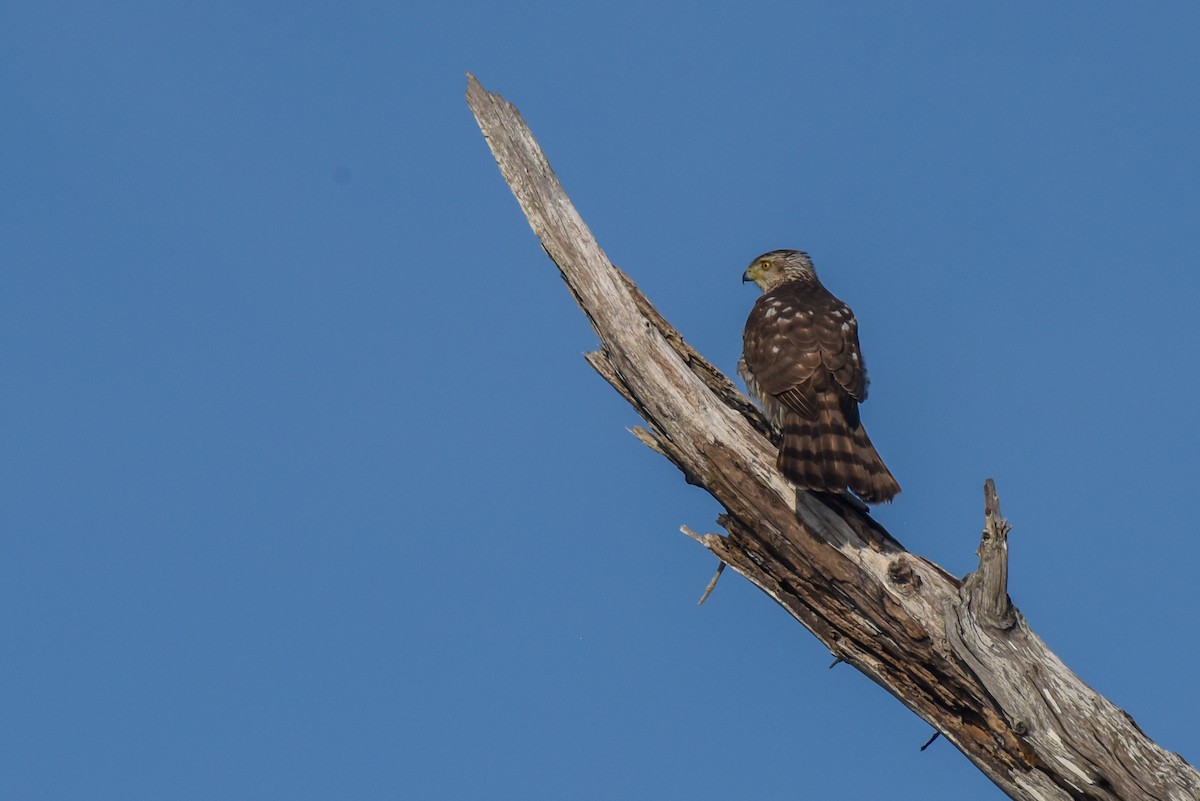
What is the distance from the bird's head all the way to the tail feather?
3.78m

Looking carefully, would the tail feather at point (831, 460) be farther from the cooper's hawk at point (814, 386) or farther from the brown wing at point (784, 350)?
the brown wing at point (784, 350)

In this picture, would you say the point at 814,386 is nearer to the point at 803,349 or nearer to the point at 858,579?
the point at 803,349

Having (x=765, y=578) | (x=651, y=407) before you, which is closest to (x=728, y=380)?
(x=651, y=407)

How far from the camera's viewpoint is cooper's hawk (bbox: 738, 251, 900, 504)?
7.54 metres

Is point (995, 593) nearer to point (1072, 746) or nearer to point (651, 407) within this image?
point (1072, 746)

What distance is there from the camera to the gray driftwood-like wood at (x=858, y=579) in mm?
6387

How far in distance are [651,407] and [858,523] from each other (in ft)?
4.75

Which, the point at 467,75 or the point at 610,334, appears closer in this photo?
the point at 610,334

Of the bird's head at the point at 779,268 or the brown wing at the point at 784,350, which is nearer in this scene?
the brown wing at the point at 784,350

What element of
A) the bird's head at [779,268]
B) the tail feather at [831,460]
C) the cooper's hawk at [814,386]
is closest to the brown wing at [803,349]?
the cooper's hawk at [814,386]

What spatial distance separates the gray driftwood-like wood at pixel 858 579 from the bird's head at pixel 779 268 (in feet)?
10.3

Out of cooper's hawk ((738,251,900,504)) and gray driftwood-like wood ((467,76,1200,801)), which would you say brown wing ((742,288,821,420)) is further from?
gray driftwood-like wood ((467,76,1200,801))

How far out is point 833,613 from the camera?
24.1 feet

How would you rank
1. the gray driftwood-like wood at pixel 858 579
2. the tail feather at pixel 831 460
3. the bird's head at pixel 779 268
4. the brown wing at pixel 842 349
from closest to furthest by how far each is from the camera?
the gray driftwood-like wood at pixel 858 579 < the tail feather at pixel 831 460 < the brown wing at pixel 842 349 < the bird's head at pixel 779 268
